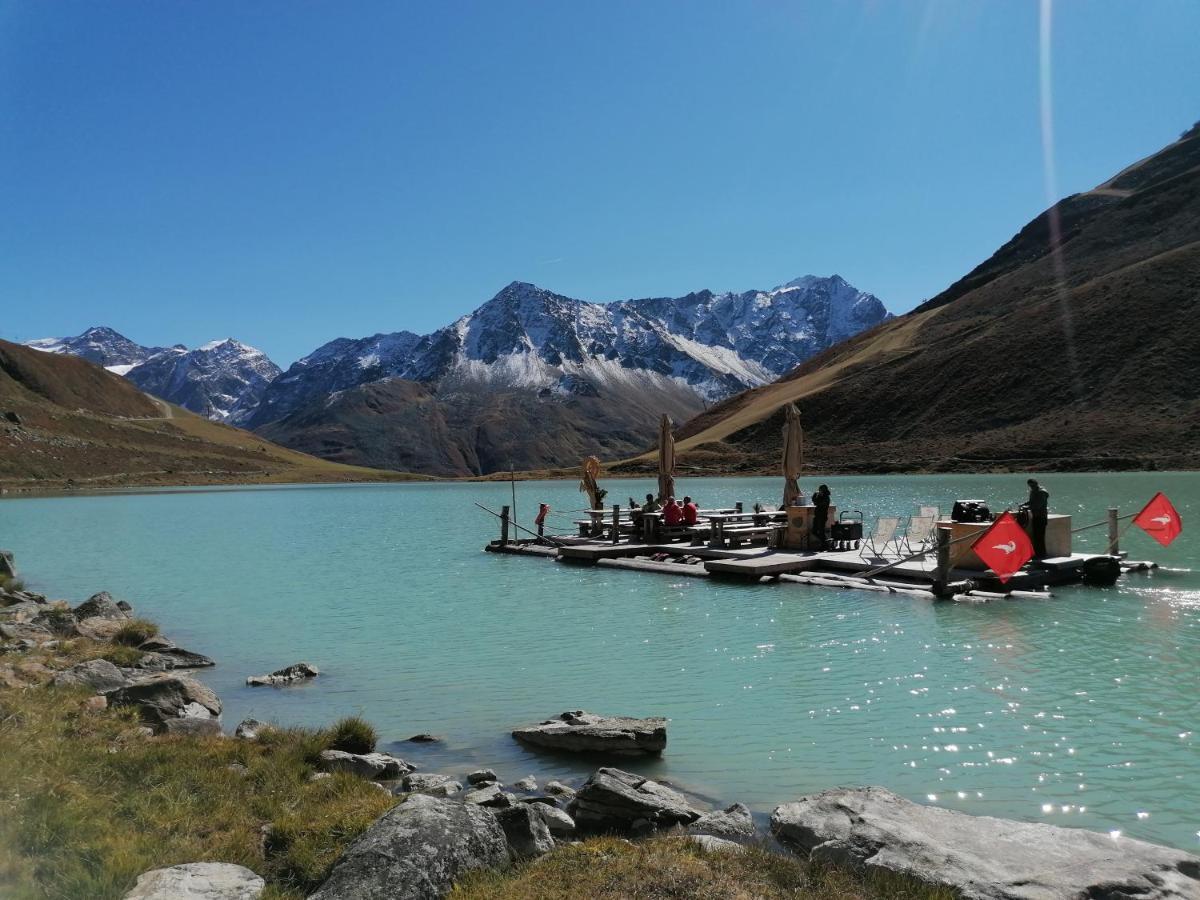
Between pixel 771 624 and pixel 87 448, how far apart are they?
184241 millimetres

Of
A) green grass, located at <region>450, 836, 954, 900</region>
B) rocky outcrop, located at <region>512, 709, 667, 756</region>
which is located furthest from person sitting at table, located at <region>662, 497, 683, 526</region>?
green grass, located at <region>450, 836, 954, 900</region>

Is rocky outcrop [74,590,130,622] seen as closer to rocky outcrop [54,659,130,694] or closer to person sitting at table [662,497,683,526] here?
rocky outcrop [54,659,130,694]

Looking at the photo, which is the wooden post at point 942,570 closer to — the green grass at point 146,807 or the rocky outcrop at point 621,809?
the rocky outcrop at point 621,809

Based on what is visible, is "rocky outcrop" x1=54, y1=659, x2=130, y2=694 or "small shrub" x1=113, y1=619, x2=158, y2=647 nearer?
"rocky outcrop" x1=54, y1=659, x2=130, y2=694

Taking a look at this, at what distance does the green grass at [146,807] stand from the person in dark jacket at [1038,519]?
854 inches

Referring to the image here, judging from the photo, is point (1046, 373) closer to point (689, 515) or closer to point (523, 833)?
point (689, 515)

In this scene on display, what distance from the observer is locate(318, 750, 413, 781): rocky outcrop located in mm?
9117

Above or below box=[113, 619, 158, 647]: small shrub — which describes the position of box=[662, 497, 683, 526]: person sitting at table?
above

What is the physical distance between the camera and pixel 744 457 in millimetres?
144750

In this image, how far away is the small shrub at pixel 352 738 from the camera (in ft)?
32.6

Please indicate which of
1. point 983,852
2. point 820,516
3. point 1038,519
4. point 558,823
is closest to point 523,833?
point 558,823

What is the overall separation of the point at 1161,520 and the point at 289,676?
77.7ft

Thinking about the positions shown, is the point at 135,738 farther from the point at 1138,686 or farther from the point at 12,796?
the point at 1138,686

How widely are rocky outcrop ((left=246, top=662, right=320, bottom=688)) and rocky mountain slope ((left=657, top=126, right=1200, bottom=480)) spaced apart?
94287mm
